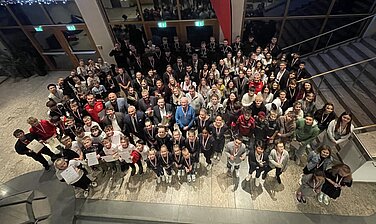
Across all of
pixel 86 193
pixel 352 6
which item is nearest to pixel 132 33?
pixel 86 193

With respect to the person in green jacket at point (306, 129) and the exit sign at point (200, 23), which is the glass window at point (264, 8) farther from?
the person in green jacket at point (306, 129)

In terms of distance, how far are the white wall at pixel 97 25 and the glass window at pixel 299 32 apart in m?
6.06

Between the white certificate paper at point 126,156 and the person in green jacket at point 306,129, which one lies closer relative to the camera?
the person in green jacket at point 306,129

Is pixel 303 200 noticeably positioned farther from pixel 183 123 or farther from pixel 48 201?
pixel 48 201

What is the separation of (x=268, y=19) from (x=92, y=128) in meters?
6.03

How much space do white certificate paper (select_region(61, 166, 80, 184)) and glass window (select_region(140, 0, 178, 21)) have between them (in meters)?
5.29

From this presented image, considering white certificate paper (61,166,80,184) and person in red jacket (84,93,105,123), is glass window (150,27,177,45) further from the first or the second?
white certificate paper (61,166,80,184)

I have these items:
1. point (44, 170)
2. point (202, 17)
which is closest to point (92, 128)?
point (44, 170)

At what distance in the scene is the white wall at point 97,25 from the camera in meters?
6.48

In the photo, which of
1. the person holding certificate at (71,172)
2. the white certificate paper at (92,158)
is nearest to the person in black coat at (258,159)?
the white certificate paper at (92,158)

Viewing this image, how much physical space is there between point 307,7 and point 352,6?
122 centimetres

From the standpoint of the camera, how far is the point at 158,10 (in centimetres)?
676

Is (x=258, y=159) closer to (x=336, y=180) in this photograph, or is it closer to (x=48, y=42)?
(x=336, y=180)

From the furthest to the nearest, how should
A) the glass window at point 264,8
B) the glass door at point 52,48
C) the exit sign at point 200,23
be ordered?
the glass door at point 52,48 < the exit sign at point 200,23 < the glass window at point 264,8
